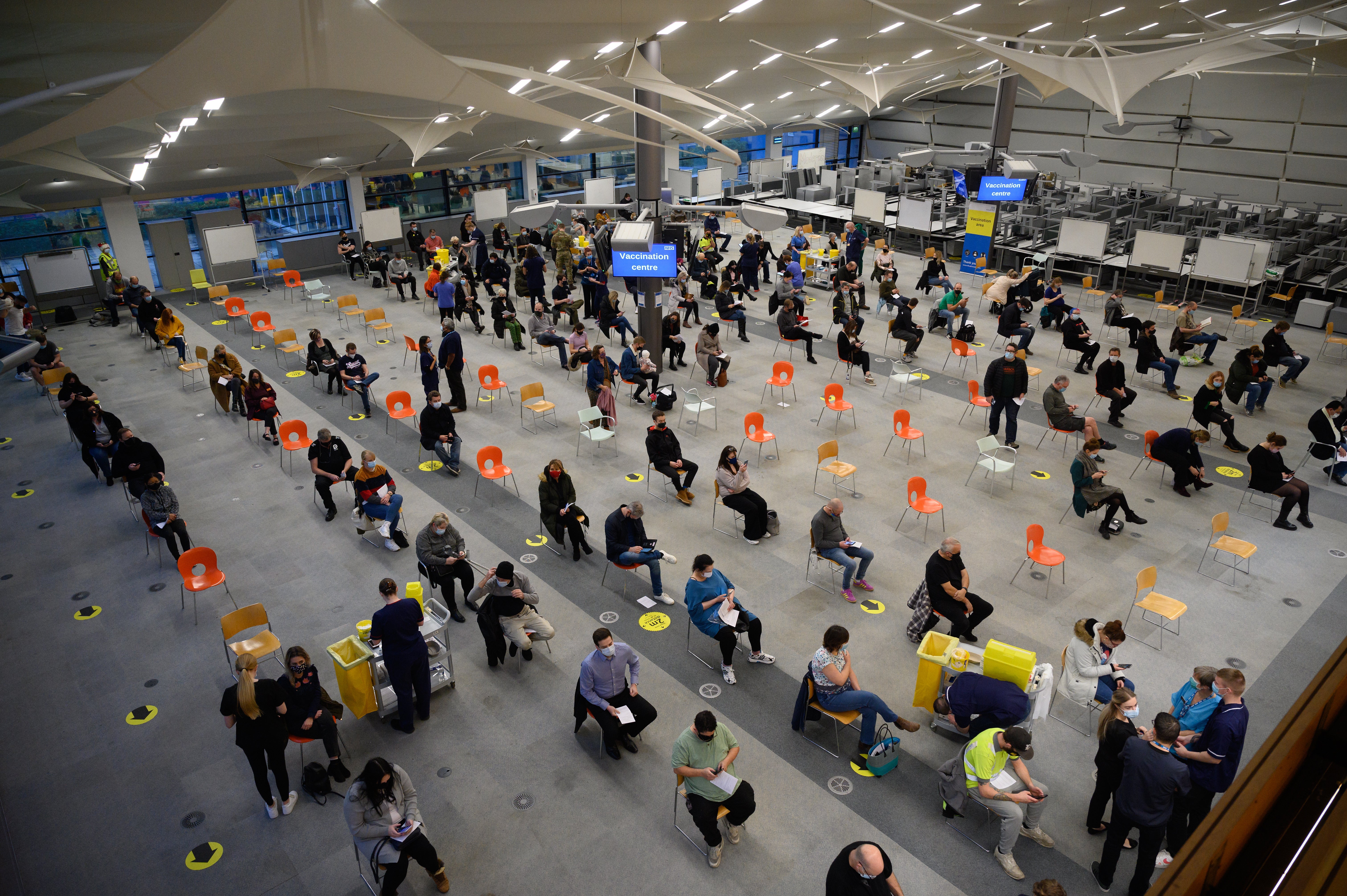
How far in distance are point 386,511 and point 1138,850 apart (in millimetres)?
8181

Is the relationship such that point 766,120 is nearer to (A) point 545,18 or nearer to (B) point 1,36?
(A) point 545,18

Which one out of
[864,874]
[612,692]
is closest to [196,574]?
[612,692]

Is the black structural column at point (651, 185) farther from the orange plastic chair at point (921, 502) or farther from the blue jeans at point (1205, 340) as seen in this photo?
the blue jeans at point (1205, 340)

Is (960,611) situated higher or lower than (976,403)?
lower

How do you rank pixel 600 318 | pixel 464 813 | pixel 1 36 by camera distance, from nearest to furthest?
1. pixel 1 36
2. pixel 464 813
3. pixel 600 318

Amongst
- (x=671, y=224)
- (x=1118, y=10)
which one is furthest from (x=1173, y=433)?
(x=671, y=224)

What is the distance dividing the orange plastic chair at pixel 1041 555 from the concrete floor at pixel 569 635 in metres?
0.21

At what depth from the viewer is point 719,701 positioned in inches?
294

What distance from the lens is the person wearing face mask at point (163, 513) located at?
941cm

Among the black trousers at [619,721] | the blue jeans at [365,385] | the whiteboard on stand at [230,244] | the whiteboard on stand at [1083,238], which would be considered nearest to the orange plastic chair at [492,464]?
the blue jeans at [365,385]

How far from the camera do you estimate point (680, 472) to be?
433 inches

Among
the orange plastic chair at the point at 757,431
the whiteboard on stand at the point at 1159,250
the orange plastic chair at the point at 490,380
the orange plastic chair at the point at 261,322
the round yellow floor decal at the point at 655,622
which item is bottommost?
the round yellow floor decal at the point at 655,622

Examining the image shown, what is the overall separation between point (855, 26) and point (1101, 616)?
12381 mm

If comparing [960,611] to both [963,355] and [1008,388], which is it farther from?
[963,355]
